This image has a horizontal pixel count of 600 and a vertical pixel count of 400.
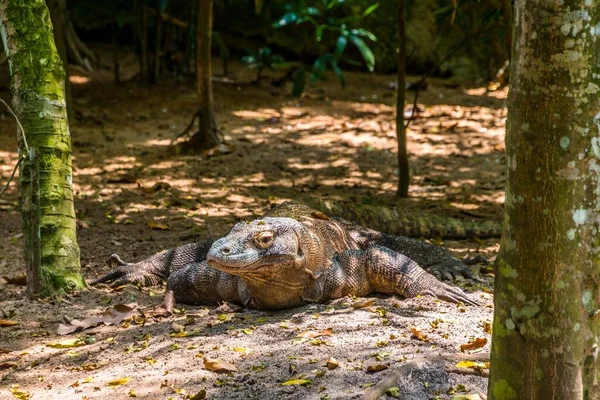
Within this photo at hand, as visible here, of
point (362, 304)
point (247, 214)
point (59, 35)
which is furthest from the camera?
point (59, 35)

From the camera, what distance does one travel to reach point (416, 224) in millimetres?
7598

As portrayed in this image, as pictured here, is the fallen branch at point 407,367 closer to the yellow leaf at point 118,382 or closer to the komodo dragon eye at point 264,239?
the yellow leaf at point 118,382

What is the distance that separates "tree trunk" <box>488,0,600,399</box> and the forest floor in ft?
2.83

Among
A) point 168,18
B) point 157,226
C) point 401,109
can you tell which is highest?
point 168,18

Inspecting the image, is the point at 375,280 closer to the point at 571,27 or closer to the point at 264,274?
the point at 264,274

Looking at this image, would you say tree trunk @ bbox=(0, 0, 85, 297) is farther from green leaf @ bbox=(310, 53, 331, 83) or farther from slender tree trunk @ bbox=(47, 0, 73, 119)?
green leaf @ bbox=(310, 53, 331, 83)

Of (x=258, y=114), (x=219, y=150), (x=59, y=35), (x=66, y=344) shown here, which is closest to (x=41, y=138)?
(x=66, y=344)

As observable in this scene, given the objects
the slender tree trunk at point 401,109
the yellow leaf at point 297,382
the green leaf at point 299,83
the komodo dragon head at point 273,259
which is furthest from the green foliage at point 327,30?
the yellow leaf at point 297,382

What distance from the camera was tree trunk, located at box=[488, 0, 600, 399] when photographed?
8.98ft

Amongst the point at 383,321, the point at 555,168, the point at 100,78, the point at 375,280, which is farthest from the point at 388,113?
the point at 555,168

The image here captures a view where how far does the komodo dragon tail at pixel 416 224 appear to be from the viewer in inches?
292

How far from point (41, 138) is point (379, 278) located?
7.31ft

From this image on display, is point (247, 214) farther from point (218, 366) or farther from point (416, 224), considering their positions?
point (218, 366)

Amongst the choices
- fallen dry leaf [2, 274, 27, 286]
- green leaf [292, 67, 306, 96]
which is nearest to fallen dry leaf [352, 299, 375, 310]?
fallen dry leaf [2, 274, 27, 286]
